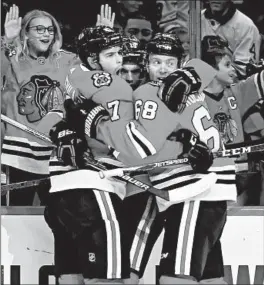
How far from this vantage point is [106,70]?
8.39 feet

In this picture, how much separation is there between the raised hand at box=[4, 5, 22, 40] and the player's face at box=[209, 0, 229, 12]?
583 mm

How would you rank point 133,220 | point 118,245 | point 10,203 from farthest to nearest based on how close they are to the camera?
point 10,203
point 133,220
point 118,245

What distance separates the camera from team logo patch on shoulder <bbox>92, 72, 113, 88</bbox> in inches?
97.3

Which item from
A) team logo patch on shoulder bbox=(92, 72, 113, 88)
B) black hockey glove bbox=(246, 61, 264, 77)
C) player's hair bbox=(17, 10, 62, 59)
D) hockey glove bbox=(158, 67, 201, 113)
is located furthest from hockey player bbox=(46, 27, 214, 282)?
black hockey glove bbox=(246, 61, 264, 77)

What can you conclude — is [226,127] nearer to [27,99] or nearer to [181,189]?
[181,189]

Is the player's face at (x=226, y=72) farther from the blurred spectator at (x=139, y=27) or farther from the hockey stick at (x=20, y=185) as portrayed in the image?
the hockey stick at (x=20, y=185)

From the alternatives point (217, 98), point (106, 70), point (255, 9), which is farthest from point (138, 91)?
point (255, 9)

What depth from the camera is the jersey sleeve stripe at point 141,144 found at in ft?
8.03

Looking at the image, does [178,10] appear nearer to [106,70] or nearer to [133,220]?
[106,70]

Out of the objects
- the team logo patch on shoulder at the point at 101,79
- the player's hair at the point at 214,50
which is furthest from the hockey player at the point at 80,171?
the player's hair at the point at 214,50

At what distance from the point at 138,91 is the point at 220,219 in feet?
1.36

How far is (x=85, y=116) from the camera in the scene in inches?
96.3

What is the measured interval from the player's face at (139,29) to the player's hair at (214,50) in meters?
0.17

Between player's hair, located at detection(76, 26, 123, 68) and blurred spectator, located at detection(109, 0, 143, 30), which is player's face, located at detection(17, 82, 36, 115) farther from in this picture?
blurred spectator, located at detection(109, 0, 143, 30)
